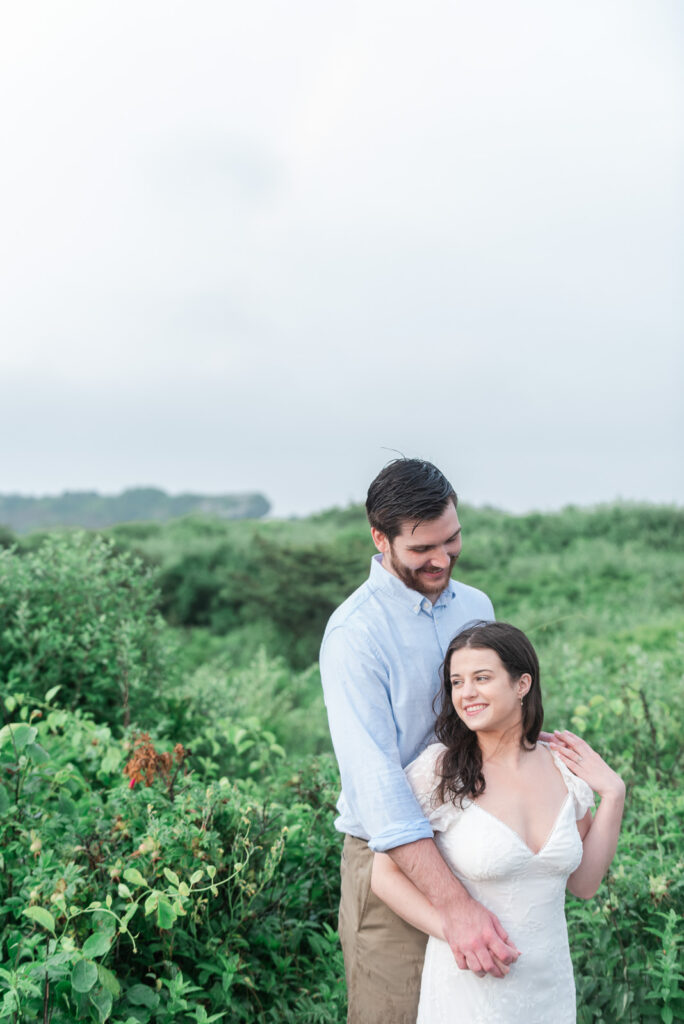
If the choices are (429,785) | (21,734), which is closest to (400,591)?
(429,785)

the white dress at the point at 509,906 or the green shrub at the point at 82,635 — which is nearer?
the white dress at the point at 509,906

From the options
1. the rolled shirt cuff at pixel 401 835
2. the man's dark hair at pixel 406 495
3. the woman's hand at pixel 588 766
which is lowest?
the rolled shirt cuff at pixel 401 835

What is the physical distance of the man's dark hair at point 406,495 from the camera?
7.51 ft

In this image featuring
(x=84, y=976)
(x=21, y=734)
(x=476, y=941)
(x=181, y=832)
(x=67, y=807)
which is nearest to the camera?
(x=476, y=941)

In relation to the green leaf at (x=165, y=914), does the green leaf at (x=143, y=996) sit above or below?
below

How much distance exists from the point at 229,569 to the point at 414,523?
12.5 metres

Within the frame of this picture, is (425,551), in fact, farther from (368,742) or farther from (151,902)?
(151,902)

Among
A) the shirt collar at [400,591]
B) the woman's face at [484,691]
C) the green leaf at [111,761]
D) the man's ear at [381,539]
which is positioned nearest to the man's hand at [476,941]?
the woman's face at [484,691]

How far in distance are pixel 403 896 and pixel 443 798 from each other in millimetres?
248

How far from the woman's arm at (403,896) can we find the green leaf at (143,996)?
1.00m

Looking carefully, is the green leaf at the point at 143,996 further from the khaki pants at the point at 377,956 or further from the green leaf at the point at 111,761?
the green leaf at the point at 111,761

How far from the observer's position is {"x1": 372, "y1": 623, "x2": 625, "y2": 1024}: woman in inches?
84.1

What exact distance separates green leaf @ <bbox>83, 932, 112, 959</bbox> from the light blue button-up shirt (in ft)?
2.45

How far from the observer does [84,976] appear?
8.25ft
